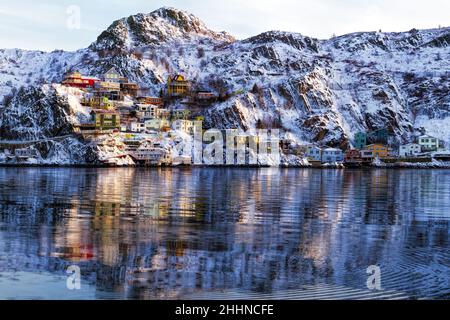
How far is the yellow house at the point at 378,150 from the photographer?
582ft

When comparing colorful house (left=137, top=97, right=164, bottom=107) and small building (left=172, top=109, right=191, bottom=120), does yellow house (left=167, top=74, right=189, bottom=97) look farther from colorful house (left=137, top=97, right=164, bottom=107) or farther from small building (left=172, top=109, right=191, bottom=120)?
small building (left=172, top=109, right=191, bottom=120)

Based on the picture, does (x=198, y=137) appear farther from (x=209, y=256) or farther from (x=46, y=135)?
(x=209, y=256)

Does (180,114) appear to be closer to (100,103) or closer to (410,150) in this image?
(100,103)

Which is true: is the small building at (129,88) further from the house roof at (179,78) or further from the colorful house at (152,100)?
the house roof at (179,78)

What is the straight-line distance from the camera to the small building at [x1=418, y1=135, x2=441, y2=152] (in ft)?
597

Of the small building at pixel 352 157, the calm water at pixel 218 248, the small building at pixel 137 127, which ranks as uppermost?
the small building at pixel 137 127

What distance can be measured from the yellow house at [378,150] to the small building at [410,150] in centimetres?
584

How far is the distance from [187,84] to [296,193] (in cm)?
13634

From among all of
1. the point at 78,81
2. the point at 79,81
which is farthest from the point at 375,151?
the point at 78,81

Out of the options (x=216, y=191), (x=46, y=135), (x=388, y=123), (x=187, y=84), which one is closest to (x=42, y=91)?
(x=46, y=135)

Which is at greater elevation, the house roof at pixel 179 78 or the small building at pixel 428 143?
the house roof at pixel 179 78

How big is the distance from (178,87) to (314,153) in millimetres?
50689

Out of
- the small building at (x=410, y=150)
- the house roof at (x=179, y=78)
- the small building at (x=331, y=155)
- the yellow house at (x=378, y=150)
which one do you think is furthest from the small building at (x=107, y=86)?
the small building at (x=410, y=150)

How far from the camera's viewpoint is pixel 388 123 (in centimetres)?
19388
